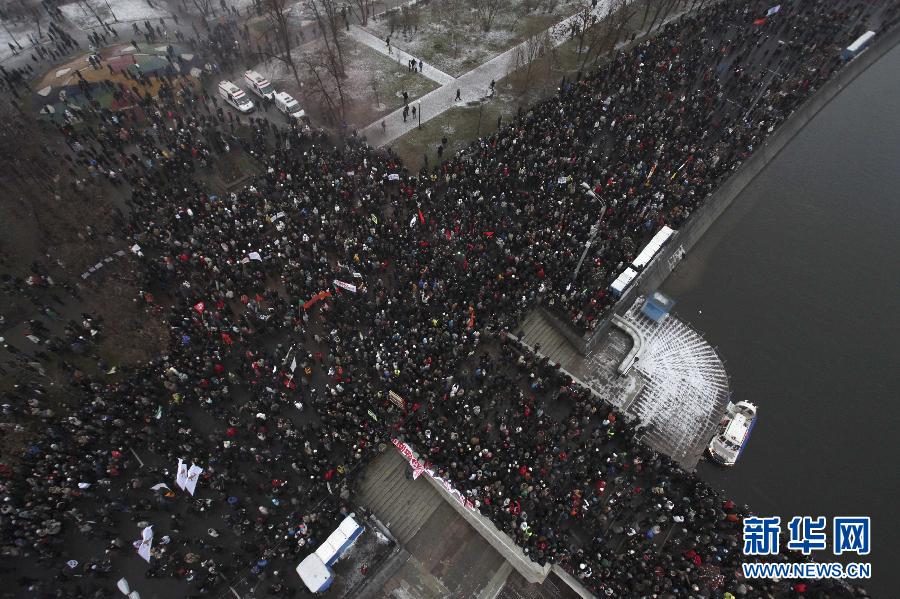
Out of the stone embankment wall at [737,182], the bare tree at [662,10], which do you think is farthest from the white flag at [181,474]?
the bare tree at [662,10]

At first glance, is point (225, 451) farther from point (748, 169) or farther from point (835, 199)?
point (835, 199)

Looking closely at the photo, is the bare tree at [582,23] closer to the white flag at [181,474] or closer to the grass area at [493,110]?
the grass area at [493,110]

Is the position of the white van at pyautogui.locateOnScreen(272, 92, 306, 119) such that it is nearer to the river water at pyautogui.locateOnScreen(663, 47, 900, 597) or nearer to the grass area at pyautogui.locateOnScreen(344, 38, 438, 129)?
the grass area at pyautogui.locateOnScreen(344, 38, 438, 129)

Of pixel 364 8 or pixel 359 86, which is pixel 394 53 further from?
pixel 364 8

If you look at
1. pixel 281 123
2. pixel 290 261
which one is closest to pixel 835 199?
pixel 290 261

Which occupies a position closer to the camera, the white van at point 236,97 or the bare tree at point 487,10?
the white van at point 236,97

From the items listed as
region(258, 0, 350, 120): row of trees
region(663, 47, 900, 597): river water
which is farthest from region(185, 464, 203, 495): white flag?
region(258, 0, 350, 120): row of trees
